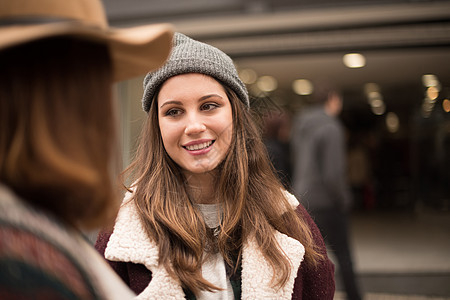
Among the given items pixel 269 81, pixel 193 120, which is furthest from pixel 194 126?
pixel 269 81

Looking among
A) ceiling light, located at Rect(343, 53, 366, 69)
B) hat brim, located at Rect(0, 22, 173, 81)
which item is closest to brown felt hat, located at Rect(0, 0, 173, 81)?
hat brim, located at Rect(0, 22, 173, 81)

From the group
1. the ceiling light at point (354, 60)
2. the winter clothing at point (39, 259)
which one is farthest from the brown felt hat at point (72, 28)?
the ceiling light at point (354, 60)

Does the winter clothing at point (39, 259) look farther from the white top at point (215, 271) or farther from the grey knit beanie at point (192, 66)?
the grey knit beanie at point (192, 66)

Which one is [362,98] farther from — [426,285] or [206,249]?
[206,249]

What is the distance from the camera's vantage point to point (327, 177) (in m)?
4.32

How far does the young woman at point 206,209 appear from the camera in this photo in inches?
62.1

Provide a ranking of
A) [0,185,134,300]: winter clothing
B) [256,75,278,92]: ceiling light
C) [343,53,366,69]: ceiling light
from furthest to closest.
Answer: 1. [256,75,278,92]: ceiling light
2. [343,53,366,69]: ceiling light
3. [0,185,134,300]: winter clothing

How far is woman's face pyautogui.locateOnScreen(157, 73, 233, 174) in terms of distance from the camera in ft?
5.55

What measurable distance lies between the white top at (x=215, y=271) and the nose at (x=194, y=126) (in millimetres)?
297

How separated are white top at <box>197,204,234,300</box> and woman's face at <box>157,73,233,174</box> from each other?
173mm

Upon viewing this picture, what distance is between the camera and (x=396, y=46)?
6207mm

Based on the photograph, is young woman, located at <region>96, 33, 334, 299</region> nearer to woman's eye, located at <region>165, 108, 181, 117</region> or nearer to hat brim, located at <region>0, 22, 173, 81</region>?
woman's eye, located at <region>165, 108, 181, 117</region>

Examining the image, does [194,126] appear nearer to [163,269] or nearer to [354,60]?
Result: [163,269]

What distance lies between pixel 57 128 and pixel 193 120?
85 cm
